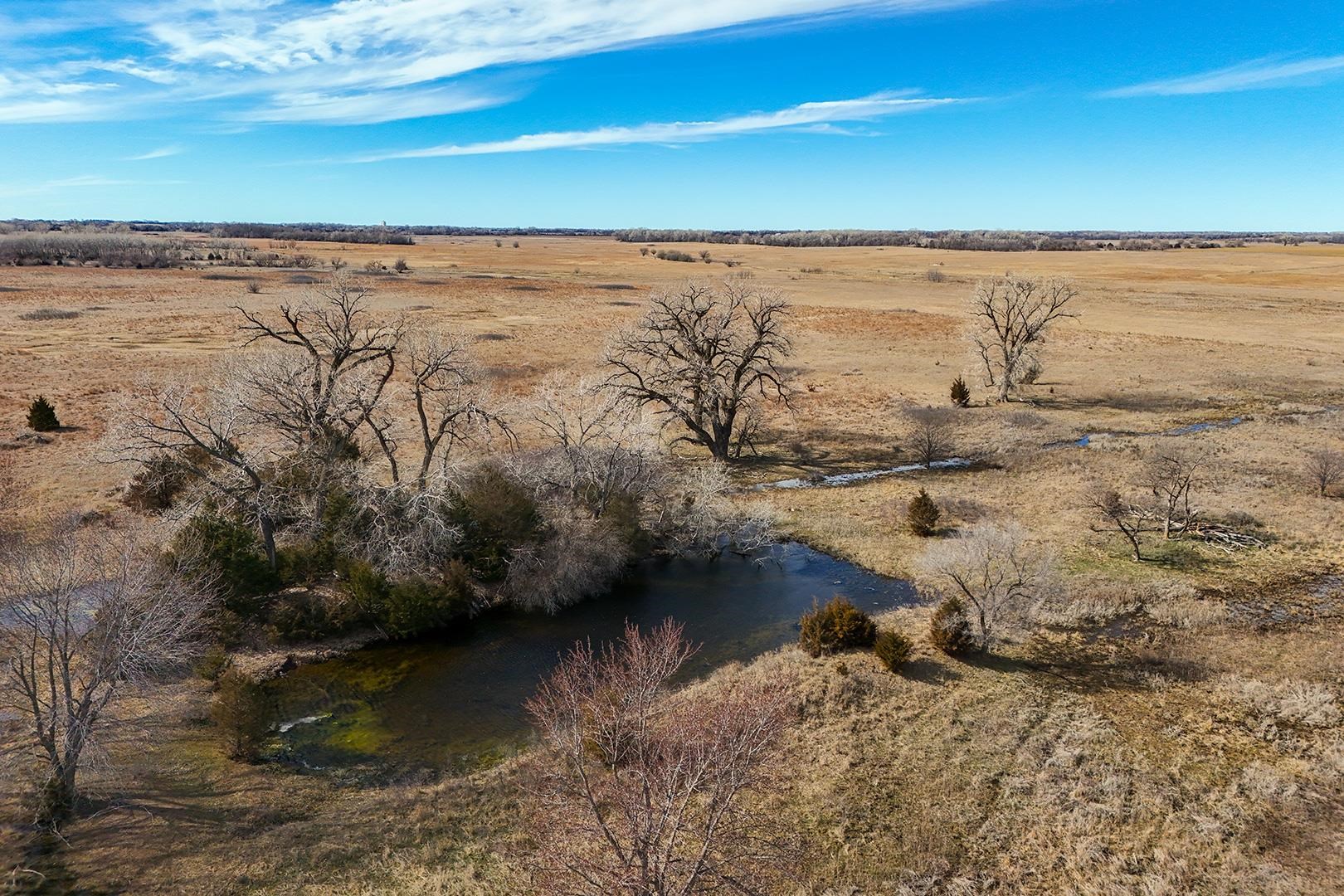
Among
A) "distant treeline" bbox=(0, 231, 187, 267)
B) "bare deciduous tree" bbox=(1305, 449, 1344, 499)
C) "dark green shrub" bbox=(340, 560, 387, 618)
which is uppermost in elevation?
"distant treeline" bbox=(0, 231, 187, 267)

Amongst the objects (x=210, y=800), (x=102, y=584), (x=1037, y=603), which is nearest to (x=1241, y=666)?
(x=1037, y=603)

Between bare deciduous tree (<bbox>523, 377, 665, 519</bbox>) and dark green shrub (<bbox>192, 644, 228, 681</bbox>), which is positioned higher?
bare deciduous tree (<bbox>523, 377, 665, 519</bbox>)

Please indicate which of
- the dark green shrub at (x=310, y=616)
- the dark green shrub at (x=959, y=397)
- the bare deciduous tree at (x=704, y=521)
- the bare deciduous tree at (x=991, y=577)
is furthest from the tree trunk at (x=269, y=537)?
the dark green shrub at (x=959, y=397)

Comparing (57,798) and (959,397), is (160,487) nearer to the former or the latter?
(57,798)

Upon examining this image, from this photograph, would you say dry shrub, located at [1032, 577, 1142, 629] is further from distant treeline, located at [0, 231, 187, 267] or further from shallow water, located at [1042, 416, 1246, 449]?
distant treeline, located at [0, 231, 187, 267]

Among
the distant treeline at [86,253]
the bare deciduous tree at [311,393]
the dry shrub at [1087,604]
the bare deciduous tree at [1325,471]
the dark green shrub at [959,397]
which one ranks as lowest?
the dry shrub at [1087,604]

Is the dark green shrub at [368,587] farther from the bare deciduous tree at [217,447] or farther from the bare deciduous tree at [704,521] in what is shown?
the bare deciduous tree at [704,521]

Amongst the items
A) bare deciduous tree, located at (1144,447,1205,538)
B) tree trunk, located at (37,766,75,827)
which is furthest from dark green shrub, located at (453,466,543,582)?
bare deciduous tree, located at (1144,447,1205,538)
